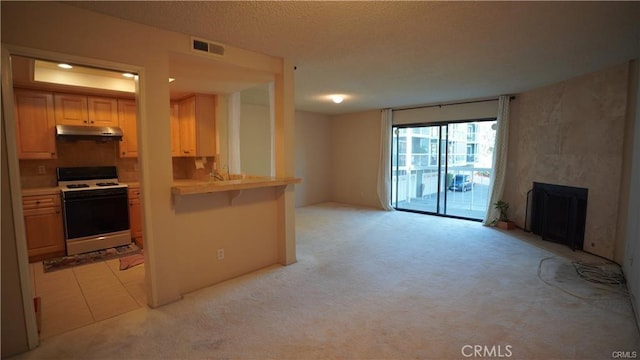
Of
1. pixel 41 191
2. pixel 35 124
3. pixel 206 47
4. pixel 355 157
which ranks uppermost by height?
pixel 206 47

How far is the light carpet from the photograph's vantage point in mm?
2184

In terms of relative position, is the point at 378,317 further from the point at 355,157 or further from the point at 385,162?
the point at 355,157

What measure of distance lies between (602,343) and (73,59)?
14.6 ft

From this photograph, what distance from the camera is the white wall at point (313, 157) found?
7.73 metres

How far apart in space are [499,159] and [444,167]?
1.17m

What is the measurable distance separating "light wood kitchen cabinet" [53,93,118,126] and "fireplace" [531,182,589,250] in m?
6.91

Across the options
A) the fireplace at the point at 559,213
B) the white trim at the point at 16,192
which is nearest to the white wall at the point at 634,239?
the fireplace at the point at 559,213

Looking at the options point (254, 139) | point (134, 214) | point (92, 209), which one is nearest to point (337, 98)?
point (254, 139)

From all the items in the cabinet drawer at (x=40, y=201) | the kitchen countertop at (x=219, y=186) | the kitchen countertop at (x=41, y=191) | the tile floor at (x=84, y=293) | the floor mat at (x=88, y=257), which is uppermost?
the kitchen countertop at (x=219, y=186)

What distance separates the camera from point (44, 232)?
4023 mm

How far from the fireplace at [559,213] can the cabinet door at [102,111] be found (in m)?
6.91

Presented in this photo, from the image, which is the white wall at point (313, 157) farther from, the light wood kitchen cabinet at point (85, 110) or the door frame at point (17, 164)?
the door frame at point (17, 164)

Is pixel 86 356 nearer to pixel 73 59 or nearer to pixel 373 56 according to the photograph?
pixel 73 59

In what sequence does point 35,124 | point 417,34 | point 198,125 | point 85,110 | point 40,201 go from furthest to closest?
1. point 198,125
2. point 85,110
3. point 35,124
4. point 40,201
5. point 417,34
